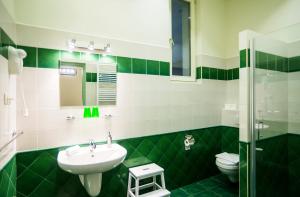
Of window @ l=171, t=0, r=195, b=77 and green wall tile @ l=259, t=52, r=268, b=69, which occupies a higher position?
window @ l=171, t=0, r=195, b=77

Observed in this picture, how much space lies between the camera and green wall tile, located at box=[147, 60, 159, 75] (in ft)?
7.55

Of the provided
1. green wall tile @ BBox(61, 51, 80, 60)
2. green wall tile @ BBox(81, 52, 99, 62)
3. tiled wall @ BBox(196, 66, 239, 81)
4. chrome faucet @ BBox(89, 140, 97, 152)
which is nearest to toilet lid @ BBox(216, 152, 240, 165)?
tiled wall @ BBox(196, 66, 239, 81)

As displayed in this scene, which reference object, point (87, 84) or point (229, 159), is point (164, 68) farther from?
point (229, 159)

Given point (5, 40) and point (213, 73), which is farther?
point (213, 73)

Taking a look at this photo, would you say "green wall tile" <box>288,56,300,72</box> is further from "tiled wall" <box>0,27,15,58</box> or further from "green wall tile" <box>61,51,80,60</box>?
"tiled wall" <box>0,27,15,58</box>

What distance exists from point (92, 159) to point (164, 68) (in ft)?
4.72

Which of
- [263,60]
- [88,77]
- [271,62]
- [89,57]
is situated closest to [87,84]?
[88,77]

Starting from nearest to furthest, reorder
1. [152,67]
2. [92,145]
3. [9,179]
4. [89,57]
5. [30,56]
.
Result: [9,179], [30,56], [92,145], [89,57], [152,67]

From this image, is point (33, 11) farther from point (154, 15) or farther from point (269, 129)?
point (269, 129)

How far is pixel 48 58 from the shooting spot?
1746mm

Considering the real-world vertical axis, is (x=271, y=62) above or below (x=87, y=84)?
above

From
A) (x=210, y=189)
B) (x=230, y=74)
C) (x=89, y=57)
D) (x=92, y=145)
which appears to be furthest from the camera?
(x=230, y=74)

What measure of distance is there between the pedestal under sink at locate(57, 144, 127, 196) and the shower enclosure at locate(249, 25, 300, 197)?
4.91ft

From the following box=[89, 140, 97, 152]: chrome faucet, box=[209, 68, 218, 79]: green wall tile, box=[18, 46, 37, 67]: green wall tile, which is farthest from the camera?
box=[209, 68, 218, 79]: green wall tile
